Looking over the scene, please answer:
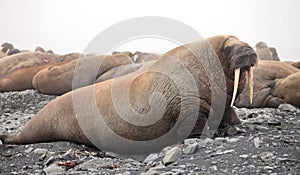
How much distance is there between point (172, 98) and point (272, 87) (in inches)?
110

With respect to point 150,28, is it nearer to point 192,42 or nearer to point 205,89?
point 192,42

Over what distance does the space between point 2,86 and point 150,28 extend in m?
5.20

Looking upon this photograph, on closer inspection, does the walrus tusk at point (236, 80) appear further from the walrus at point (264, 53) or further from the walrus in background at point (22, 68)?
the walrus at point (264, 53)

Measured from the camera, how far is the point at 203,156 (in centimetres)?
357

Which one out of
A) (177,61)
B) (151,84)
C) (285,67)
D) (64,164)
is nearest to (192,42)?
(177,61)


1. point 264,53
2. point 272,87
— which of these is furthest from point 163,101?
point 264,53

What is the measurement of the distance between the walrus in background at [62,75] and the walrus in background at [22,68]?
56 centimetres

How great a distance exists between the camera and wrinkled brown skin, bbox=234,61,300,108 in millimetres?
6113

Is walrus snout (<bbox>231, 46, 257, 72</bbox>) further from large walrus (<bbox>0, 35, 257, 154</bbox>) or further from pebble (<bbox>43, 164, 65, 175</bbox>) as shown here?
→ pebble (<bbox>43, 164, 65, 175</bbox>)

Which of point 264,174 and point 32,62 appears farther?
point 32,62

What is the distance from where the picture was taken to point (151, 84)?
4.59 m

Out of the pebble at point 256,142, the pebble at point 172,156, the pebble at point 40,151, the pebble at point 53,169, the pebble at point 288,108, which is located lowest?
the pebble at point 40,151

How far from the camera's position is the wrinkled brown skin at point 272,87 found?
6113 mm

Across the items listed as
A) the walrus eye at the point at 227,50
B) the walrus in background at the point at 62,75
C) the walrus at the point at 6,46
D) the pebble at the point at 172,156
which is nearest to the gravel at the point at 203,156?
the pebble at the point at 172,156
